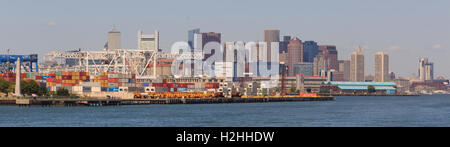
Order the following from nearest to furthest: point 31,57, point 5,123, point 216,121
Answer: point 5,123 < point 216,121 < point 31,57

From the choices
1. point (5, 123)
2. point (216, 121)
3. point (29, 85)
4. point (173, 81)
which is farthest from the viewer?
point (173, 81)

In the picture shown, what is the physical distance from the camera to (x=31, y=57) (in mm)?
163875

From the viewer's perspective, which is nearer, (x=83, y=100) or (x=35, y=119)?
(x=35, y=119)
